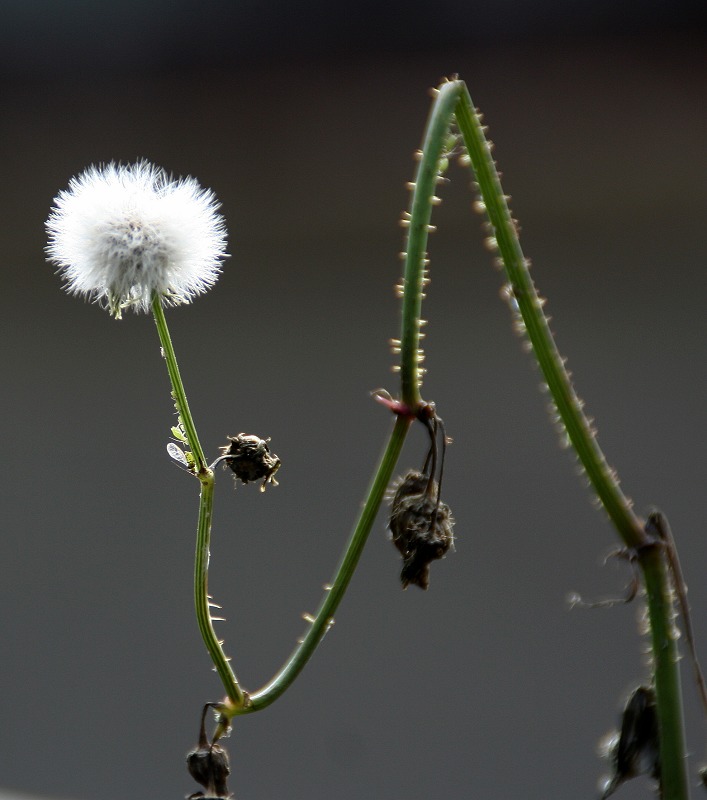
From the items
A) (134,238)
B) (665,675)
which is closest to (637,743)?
(665,675)

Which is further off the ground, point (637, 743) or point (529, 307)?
point (529, 307)

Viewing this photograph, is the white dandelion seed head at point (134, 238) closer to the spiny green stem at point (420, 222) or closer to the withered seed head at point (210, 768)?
the spiny green stem at point (420, 222)

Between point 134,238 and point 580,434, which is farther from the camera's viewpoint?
point 134,238

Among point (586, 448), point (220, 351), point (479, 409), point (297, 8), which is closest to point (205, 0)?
point (297, 8)

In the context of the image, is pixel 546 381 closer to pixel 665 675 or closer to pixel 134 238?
pixel 665 675

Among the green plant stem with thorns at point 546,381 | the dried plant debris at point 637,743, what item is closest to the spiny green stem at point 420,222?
the green plant stem with thorns at point 546,381

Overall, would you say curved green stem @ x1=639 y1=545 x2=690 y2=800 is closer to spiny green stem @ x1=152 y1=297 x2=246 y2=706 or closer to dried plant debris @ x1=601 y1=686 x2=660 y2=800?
dried plant debris @ x1=601 y1=686 x2=660 y2=800

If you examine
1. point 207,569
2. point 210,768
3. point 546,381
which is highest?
point 546,381
